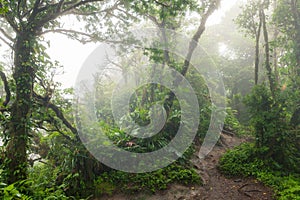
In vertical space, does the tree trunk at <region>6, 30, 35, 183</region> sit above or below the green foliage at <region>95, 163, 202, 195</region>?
above

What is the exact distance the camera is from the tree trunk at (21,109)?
199 inches

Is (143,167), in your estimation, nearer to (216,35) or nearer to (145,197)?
(145,197)

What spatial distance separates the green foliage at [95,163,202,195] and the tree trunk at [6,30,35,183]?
6.47 ft

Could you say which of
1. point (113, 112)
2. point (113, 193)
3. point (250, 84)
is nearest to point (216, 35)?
point (250, 84)

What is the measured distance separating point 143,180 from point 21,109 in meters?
3.76

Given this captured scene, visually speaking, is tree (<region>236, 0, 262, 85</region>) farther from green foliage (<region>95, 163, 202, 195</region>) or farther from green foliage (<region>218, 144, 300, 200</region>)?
green foliage (<region>95, 163, 202, 195</region>)

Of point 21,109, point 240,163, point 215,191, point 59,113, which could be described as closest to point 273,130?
point 240,163

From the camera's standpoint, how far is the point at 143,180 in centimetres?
566

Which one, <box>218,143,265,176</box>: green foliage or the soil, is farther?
<box>218,143,265,176</box>: green foliage

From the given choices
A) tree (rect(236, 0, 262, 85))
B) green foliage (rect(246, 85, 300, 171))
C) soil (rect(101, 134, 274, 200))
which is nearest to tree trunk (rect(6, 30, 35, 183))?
soil (rect(101, 134, 274, 200))

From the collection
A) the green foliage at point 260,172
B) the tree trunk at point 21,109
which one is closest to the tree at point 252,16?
the green foliage at point 260,172

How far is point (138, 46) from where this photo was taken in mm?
8109

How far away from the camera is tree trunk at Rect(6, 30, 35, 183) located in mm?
5043

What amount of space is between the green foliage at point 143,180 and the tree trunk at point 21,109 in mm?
1974
